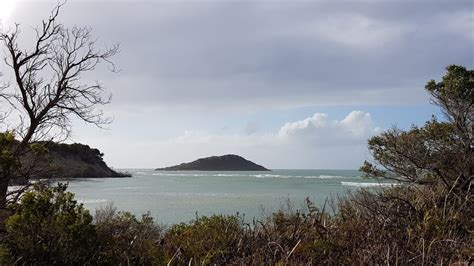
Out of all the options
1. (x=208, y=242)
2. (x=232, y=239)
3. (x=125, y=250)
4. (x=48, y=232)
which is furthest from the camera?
(x=232, y=239)

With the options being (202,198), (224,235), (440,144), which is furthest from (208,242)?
(202,198)

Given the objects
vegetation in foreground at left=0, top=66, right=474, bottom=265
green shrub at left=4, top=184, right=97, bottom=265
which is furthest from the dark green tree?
green shrub at left=4, top=184, right=97, bottom=265

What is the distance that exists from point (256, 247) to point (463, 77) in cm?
1367

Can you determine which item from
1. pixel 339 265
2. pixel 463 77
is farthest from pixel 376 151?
pixel 339 265

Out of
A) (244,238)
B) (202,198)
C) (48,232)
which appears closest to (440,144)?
(244,238)

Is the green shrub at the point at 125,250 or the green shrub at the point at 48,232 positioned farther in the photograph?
the green shrub at the point at 125,250

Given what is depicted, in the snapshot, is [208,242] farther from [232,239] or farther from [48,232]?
[48,232]

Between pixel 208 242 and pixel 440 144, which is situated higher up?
pixel 440 144

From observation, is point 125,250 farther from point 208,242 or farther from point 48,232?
point 208,242

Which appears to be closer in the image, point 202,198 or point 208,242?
point 208,242

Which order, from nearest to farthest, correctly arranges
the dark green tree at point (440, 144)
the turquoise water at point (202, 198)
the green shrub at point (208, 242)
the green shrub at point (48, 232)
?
the green shrub at point (48, 232), the green shrub at point (208, 242), the dark green tree at point (440, 144), the turquoise water at point (202, 198)

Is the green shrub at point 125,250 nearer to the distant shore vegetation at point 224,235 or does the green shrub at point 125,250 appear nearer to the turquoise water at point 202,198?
the distant shore vegetation at point 224,235

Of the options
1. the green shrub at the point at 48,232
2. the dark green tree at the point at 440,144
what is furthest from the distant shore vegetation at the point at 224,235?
the dark green tree at the point at 440,144

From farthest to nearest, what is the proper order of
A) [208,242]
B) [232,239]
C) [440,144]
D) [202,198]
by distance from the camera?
[202,198] < [440,144] < [232,239] < [208,242]
